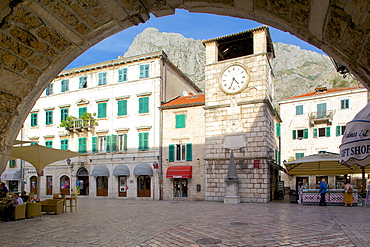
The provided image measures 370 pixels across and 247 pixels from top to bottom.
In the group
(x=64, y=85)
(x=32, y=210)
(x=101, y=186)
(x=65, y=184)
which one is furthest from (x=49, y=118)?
(x=32, y=210)

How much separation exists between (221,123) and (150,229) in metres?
13.0

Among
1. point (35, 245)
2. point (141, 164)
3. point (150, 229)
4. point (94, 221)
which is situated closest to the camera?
point (35, 245)

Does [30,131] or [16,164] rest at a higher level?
[30,131]

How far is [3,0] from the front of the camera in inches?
132

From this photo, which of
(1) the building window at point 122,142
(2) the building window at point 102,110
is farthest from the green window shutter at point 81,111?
(1) the building window at point 122,142

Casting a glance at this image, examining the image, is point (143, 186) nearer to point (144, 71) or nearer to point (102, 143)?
point (102, 143)

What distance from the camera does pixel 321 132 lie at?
32.3 m

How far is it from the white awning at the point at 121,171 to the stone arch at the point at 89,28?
2078 cm

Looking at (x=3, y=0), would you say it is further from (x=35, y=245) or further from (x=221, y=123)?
(x=221, y=123)

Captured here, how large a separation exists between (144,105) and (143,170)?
17.4 ft

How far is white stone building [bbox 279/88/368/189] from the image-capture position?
3086cm

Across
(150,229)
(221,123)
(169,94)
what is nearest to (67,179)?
(169,94)

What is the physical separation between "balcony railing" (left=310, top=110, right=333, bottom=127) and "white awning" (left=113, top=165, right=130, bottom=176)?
20132mm

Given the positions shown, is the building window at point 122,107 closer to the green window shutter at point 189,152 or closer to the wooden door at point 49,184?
the green window shutter at point 189,152
